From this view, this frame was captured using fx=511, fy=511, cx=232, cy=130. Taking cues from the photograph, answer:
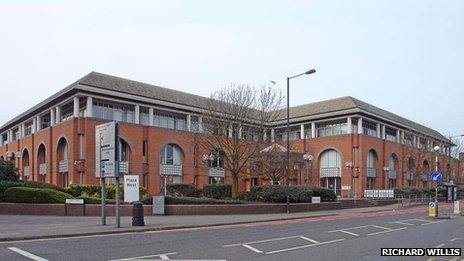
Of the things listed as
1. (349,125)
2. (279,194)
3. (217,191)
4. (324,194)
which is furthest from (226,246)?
(349,125)

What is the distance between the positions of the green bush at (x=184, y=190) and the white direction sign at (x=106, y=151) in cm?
1753

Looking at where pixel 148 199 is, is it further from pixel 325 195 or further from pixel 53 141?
pixel 53 141

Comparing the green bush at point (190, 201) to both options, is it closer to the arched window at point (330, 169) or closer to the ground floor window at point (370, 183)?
the arched window at point (330, 169)

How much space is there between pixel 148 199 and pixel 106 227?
440 inches

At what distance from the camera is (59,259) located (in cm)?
1239

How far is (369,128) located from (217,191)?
40649 mm

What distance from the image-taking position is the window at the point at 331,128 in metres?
72.2

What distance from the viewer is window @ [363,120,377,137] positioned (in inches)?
2866

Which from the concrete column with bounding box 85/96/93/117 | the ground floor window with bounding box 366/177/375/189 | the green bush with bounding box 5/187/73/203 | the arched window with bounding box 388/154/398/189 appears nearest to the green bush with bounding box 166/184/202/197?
the green bush with bounding box 5/187/73/203

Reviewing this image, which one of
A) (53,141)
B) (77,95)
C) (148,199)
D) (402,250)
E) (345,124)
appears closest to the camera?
(402,250)

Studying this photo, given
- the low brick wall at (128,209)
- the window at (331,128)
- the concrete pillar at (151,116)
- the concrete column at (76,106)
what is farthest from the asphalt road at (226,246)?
the window at (331,128)

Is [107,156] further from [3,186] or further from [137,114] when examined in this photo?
[137,114]

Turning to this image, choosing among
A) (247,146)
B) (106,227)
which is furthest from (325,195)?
(106,227)

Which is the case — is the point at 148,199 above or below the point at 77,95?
below
